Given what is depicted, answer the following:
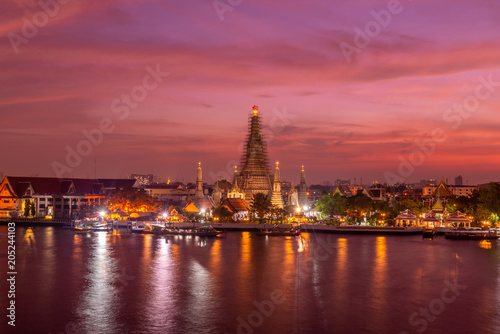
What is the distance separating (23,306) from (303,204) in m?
73.3

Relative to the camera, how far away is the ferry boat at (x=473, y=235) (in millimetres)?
58875

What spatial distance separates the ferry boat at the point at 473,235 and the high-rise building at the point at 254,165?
3093 centimetres

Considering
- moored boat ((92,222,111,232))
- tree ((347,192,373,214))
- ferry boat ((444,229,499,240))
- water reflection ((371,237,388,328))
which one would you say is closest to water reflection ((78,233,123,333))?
water reflection ((371,237,388,328))

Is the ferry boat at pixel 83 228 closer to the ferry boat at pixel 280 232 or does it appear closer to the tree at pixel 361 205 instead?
the ferry boat at pixel 280 232

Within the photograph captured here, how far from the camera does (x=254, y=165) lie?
84.4 meters

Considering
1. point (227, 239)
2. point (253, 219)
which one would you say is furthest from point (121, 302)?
point (253, 219)

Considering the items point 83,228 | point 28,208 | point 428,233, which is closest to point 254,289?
point 428,233

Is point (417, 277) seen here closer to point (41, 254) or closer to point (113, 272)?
point (113, 272)

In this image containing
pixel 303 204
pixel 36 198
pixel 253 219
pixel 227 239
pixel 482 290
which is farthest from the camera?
pixel 303 204

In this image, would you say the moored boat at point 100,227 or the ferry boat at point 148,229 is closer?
the ferry boat at point 148,229

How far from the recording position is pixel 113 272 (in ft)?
116

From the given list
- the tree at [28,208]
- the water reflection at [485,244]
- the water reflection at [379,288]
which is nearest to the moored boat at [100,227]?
the tree at [28,208]

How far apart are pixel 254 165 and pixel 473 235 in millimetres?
35822

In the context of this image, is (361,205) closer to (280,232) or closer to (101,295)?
(280,232)
